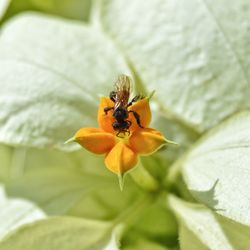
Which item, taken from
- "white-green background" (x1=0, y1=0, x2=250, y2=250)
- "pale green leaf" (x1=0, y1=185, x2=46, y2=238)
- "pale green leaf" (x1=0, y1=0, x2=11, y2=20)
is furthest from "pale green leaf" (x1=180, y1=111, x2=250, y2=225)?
"pale green leaf" (x1=0, y1=0, x2=11, y2=20)

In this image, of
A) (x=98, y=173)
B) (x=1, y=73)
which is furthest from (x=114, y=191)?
(x=1, y=73)

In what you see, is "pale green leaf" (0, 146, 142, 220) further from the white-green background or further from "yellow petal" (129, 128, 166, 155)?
"yellow petal" (129, 128, 166, 155)

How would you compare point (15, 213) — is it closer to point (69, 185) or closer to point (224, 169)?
point (69, 185)

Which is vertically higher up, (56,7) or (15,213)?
(56,7)

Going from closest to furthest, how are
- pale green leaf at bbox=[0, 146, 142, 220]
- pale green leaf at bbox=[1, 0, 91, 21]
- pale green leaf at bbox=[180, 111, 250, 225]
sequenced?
1. pale green leaf at bbox=[180, 111, 250, 225]
2. pale green leaf at bbox=[0, 146, 142, 220]
3. pale green leaf at bbox=[1, 0, 91, 21]

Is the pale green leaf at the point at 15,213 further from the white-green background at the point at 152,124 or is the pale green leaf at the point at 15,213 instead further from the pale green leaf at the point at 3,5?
the pale green leaf at the point at 3,5

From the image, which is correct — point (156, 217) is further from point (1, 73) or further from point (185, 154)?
point (1, 73)

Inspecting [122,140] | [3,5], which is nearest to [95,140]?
[122,140]
